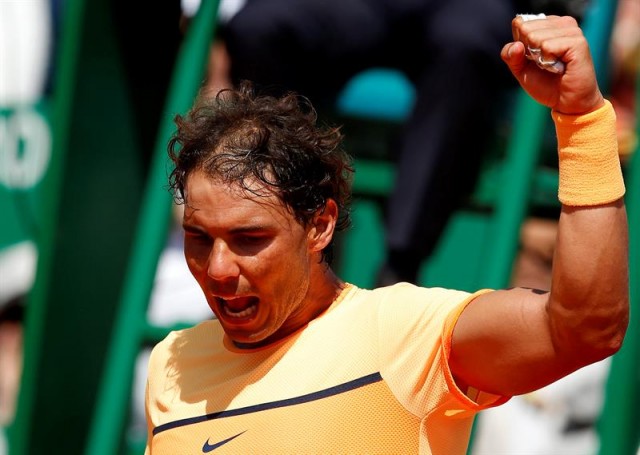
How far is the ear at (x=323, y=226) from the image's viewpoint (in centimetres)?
175

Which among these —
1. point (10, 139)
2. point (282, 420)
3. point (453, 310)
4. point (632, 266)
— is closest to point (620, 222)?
point (453, 310)

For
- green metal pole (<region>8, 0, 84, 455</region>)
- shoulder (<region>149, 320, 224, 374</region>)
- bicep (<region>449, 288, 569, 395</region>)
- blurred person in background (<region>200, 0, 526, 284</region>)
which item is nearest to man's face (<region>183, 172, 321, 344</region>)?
shoulder (<region>149, 320, 224, 374</region>)

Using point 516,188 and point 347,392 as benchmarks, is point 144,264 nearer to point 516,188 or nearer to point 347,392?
point 516,188

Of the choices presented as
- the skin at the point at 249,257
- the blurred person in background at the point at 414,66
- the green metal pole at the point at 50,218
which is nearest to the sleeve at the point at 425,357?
the skin at the point at 249,257

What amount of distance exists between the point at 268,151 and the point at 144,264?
52.9 inches

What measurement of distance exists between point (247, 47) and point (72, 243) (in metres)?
0.82

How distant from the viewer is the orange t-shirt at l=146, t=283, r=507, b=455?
1618 millimetres

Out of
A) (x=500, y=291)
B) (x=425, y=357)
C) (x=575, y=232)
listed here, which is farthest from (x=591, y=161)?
(x=425, y=357)

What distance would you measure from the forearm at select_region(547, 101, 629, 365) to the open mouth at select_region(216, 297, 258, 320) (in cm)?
44

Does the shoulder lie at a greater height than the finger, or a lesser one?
lesser

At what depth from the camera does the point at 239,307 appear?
171 centimetres

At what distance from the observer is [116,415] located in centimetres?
294

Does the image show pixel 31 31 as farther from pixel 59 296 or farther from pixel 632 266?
pixel 632 266

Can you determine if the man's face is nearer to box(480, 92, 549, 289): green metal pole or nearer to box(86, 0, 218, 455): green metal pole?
box(480, 92, 549, 289): green metal pole
